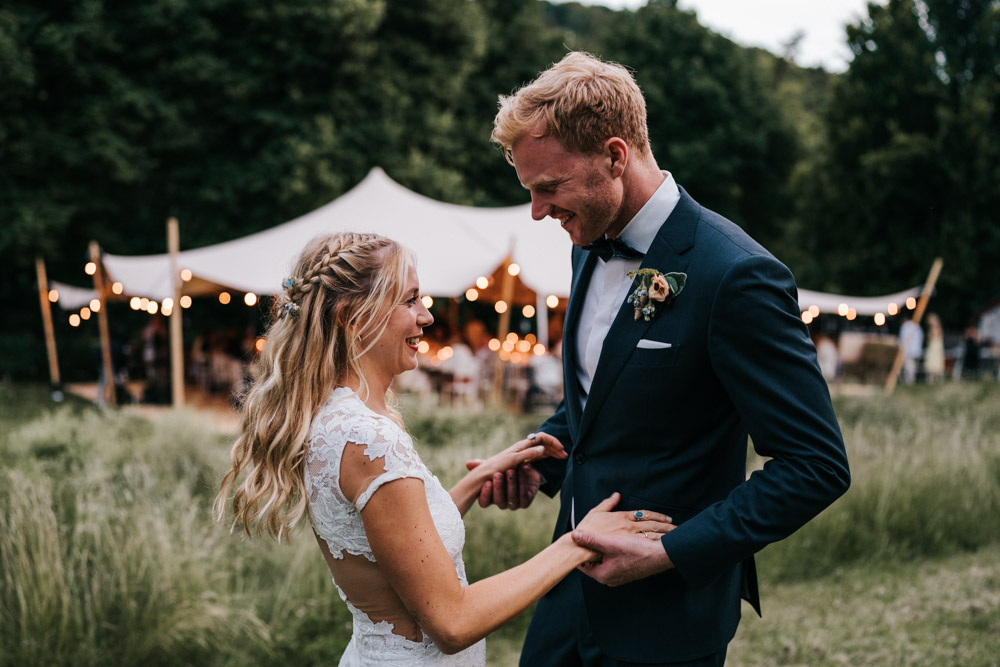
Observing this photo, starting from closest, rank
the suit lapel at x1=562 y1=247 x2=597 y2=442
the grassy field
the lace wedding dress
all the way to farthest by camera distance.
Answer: the lace wedding dress → the suit lapel at x1=562 y1=247 x2=597 y2=442 → the grassy field

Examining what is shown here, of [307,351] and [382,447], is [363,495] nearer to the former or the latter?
[382,447]

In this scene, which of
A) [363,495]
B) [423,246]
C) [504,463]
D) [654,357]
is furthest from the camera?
[423,246]

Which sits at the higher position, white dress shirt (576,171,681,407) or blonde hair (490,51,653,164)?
blonde hair (490,51,653,164)

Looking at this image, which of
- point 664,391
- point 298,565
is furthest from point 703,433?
point 298,565

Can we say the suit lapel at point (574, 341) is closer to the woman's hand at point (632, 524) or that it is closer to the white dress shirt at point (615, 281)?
the white dress shirt at point (615, 281)

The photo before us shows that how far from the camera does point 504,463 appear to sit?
2.73m

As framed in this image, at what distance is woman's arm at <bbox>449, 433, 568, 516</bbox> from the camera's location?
2.70m

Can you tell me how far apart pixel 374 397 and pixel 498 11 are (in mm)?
27352

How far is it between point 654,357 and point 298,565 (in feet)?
12.0

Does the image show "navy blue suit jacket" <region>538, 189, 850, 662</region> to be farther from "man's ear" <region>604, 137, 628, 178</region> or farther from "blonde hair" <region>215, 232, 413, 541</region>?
"blonde hair" <region>215, 232, 413, 541</region>

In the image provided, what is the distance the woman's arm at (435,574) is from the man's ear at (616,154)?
980mm

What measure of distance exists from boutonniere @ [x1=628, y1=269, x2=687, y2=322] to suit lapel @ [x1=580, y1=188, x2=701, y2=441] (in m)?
0.02

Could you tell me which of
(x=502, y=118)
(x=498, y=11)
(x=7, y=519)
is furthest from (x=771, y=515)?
(x=498, y=11)

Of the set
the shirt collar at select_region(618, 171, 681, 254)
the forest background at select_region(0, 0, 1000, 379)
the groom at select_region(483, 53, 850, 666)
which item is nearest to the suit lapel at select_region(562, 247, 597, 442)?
the groom at select_region(483, 53, 850, 666)
